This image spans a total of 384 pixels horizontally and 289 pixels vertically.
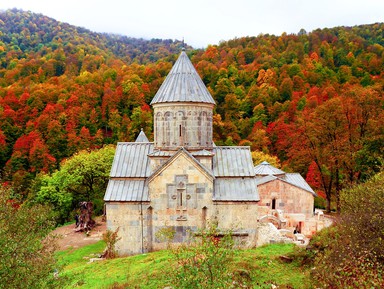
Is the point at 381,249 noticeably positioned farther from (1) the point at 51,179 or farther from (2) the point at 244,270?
(1) the point at 51,179

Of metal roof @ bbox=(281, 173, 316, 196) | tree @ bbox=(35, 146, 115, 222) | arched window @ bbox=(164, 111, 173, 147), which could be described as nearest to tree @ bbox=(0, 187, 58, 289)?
arched window @ bbox=(164, 111, 173, 147)

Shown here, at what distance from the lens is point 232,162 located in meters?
16.7

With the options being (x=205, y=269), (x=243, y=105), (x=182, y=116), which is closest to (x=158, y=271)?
(x=205, y=269)

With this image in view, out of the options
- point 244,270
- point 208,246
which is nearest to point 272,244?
point 244,270

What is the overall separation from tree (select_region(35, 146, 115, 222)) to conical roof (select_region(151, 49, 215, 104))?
1524 centimetres

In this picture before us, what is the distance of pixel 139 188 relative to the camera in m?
16.1

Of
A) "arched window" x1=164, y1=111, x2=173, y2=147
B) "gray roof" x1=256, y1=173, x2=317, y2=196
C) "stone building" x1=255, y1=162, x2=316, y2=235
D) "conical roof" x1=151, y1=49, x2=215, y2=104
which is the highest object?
"conical roof" x1=151, y1=49, x2=215, y2=104

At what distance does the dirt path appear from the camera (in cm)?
1978

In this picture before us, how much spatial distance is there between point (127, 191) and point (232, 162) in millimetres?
5004

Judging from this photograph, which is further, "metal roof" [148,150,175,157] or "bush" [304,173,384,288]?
"metal roof" [148,150,175,157]

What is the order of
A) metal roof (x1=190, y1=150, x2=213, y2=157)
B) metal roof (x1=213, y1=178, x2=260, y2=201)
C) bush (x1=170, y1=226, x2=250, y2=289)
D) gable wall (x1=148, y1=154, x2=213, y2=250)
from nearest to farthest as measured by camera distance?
bush (x1=170, y1=226, x2=250, y2=289)
metal roof (x1=213, y1=178, x2=260, y2=201)
gable wall (x1=148, y1=154, x2=213, y2=250)
metal roof (x1=190, y1=150, x2=213, y2=157)

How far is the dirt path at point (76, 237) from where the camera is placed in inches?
779

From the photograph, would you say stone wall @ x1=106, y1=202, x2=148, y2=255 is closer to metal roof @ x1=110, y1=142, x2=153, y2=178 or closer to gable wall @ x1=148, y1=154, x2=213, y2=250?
gable wall @ x1=148, y1=154, x2=213, y2=250

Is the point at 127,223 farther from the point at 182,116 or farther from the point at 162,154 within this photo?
the point at 182,116
